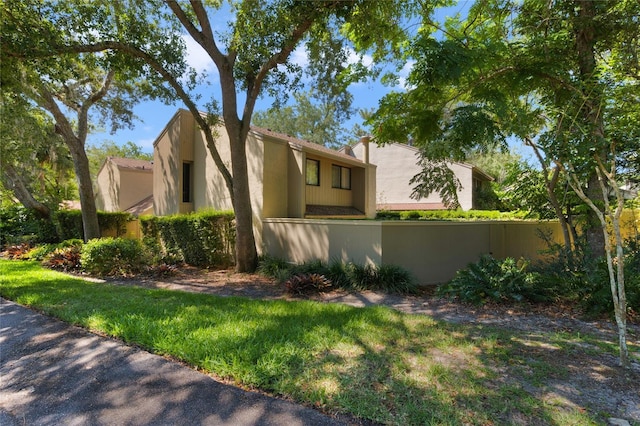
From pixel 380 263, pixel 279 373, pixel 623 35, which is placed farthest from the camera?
pixel 380 263

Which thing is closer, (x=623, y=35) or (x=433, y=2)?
(x=623, y=35)

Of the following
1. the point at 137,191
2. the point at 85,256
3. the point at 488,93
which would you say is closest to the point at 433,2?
the point at 488,93

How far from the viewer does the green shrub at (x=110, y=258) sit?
9.62 meters

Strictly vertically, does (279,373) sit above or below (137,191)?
below

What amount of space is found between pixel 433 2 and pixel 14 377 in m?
9.54

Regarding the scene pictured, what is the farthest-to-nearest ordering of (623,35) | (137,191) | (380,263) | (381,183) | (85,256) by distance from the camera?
(381,183) → (137,191) → (85,256) → (380,263) → (623,35)

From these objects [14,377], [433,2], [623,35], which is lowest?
[14,377]

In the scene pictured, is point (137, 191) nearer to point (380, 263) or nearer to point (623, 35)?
point (380, 263)

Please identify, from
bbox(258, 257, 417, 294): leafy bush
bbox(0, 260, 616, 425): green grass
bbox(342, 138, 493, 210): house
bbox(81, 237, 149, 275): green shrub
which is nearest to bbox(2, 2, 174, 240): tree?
bbox(81, 237, 149, 275): green shrub

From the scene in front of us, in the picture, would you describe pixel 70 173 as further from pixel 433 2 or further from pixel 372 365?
pixel 372 365

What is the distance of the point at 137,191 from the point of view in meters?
21.8

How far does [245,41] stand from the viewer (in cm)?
908

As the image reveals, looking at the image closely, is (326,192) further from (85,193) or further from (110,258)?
(85,193)

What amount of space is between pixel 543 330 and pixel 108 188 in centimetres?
2366
